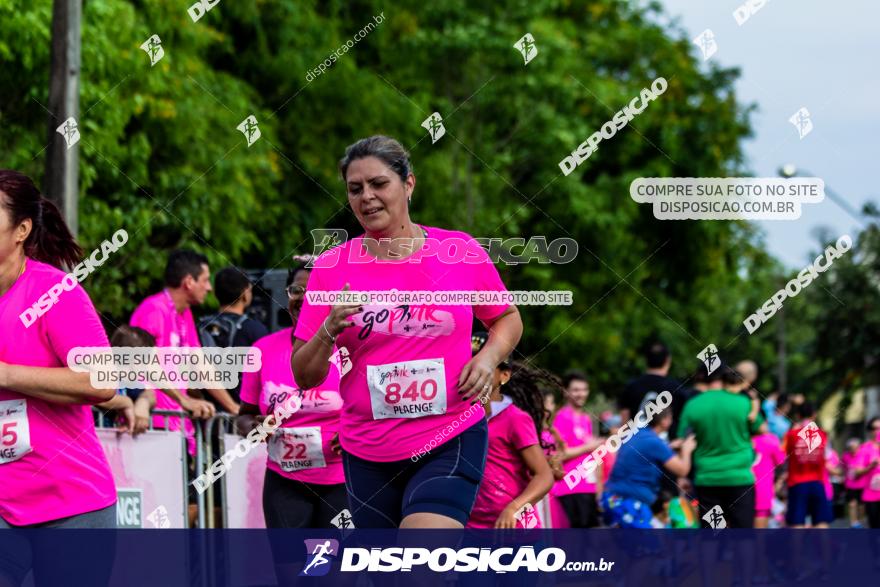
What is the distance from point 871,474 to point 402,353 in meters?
10.4

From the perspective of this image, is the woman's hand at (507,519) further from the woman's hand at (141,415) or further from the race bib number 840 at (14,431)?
the race bib number 840 at (14,431)

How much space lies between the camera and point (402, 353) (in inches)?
201

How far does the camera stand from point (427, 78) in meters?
23.8

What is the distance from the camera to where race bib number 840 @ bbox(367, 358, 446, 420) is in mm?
5031

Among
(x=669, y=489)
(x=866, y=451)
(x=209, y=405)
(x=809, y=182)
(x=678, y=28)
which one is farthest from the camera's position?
(x=678, y=28)

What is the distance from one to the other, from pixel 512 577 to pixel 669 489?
24.2ft

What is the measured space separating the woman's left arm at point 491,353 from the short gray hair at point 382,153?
60 centimetres

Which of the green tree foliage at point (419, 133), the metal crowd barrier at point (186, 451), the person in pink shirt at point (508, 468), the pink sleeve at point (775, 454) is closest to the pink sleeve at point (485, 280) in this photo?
the person in pink shirt at point (508, 468)

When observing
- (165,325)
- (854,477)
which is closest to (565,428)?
(854,477)

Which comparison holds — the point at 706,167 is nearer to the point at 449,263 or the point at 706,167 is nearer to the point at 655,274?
the point at 655,274

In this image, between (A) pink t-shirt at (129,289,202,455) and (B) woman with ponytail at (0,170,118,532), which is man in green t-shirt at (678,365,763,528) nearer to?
(A) pink t-shirt at (129,289,202,455)

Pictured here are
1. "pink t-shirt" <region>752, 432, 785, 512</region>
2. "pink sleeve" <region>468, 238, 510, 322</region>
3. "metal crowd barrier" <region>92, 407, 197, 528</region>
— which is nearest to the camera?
Answer: "pink sleeve" <region>468, 238, 510, 322</region>

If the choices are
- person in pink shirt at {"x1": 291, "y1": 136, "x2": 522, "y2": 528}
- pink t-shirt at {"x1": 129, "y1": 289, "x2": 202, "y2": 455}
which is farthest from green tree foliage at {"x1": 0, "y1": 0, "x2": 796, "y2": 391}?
person in pink shirt at {"x1": 291, "y1": 136, "x2": 522, "y2": 528}

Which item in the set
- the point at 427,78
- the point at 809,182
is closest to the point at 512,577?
the point at 809,182
